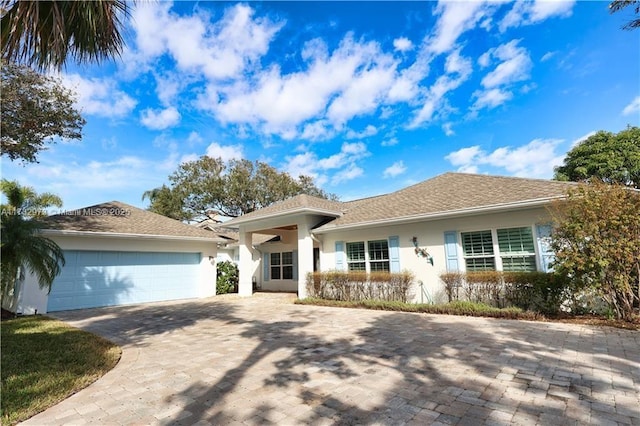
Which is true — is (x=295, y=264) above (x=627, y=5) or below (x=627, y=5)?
below

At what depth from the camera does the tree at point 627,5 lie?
7051 mm

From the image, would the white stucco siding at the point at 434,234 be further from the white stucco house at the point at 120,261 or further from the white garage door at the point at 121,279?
the white garage door at the point at 121,279

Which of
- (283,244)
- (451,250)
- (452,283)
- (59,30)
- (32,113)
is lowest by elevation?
(452,283)

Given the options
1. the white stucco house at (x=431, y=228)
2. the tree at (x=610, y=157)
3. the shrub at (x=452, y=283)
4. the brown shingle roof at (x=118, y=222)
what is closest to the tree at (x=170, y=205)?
the brown shingle roof at (x=118, y=222)

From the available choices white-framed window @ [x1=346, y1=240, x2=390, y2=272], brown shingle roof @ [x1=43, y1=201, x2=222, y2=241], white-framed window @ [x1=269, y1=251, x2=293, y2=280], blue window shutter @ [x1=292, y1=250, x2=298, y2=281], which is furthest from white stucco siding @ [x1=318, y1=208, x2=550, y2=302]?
brown shingle roof @ [x1=43, y1=201, x2=222, y2=241]

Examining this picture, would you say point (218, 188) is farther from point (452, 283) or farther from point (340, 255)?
point (452, 283)

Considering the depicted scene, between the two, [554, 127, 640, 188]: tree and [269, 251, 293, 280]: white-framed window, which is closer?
[269, 251, 293, 280]: white-framed window

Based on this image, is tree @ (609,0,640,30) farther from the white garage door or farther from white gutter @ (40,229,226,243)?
the white garage door

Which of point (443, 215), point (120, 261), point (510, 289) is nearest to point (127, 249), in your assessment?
point (120, 261)

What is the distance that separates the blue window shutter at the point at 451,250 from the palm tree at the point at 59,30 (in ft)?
32.4

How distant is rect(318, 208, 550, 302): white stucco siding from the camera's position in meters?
9.30

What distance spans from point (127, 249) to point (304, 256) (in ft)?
25.9

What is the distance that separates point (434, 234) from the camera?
10820 millimetres

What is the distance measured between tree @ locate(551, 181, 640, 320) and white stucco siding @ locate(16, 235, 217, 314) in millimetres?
14818
